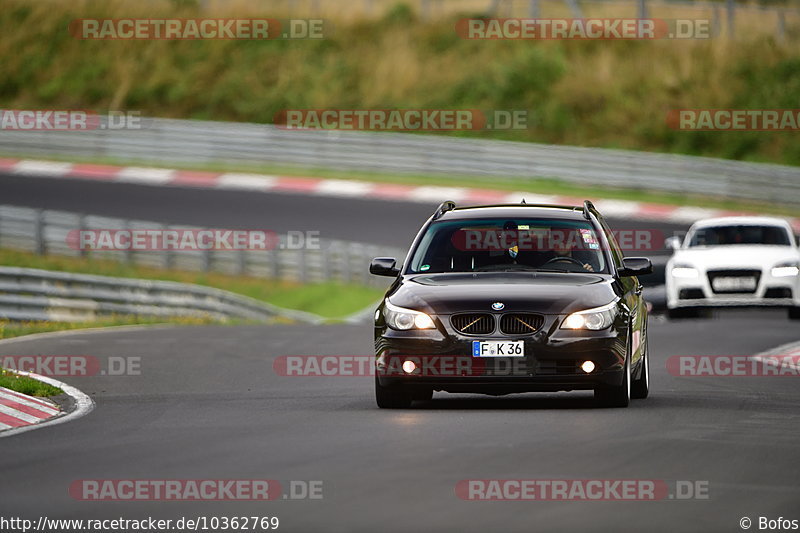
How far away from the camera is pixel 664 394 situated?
14.1 meters

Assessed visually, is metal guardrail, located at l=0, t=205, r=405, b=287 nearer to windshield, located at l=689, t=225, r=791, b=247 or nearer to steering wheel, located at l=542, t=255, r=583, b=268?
windshield, located at l=689, t=225, r=791, b=247

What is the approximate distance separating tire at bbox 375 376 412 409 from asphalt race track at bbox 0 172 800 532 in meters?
0.19

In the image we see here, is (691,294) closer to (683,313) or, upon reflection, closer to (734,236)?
(683,313)

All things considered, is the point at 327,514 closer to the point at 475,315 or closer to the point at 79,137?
the point at 475,315

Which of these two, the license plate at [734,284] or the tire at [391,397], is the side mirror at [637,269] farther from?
the license plate at [734,284]

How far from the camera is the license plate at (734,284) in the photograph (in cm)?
2356

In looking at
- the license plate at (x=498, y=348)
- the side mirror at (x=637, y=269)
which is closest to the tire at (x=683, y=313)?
the side mirror at (x=637, y=269)

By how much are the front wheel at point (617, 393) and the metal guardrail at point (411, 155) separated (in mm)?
29792

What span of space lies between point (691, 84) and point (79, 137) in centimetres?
1860

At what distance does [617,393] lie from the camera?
41.3 ft

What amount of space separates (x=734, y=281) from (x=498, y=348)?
12048mm

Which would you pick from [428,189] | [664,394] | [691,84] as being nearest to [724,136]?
[691,84]

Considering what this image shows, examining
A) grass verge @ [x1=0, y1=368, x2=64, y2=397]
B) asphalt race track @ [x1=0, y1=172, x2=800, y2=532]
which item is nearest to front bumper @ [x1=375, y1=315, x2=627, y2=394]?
asphalt race track @ [x1=0, y1=172, x2=800, y2=532]

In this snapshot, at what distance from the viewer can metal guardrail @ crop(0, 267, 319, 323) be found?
27.0 meters
